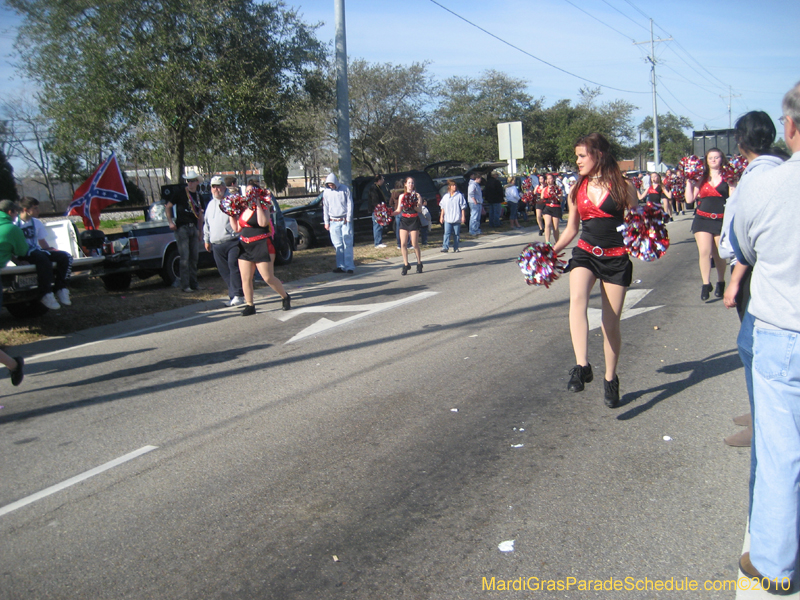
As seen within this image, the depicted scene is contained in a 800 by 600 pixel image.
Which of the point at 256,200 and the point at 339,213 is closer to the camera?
the point at 256,200

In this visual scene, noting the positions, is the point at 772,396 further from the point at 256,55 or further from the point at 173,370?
the point at 256,55

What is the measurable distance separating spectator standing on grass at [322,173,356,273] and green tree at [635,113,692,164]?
7940cm

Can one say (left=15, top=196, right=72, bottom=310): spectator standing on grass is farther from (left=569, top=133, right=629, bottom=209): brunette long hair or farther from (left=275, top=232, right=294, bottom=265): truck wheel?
(left=569, top=133, right=629, bottom=209): brunette long hair

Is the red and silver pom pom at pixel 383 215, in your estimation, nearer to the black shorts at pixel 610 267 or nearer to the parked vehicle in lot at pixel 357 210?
the parked vehicle in lot at pixel 357 210

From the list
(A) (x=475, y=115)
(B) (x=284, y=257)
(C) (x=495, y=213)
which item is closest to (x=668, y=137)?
(A) (x=475, y=115)

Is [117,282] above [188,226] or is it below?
below

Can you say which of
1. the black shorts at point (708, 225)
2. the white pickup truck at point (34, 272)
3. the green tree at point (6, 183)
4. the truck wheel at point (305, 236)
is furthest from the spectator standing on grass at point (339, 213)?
the green tree at point (6, 183)

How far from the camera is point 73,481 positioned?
437cm

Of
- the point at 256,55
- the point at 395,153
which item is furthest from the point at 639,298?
the point at 395,153

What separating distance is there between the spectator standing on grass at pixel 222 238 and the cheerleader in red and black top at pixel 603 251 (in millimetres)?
6191

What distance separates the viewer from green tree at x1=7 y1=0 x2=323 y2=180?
58.1 feet

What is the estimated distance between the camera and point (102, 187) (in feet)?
42.2

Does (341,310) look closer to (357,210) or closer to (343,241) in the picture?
(343,241)

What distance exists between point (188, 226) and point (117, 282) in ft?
7.03
